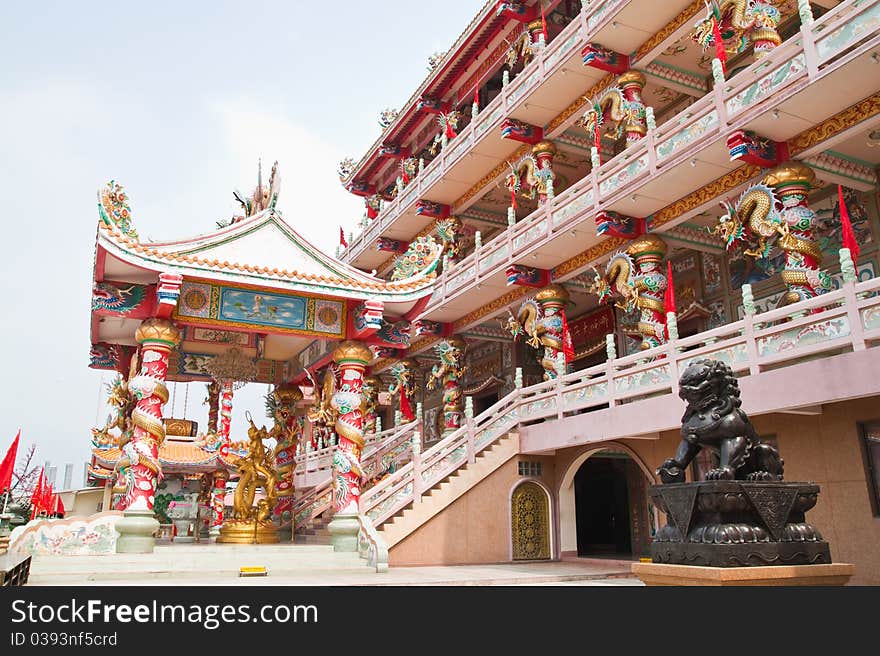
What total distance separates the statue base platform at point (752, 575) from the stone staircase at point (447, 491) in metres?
7.42

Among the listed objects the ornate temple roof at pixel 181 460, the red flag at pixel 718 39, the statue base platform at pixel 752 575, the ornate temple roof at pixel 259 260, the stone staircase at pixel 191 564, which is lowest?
the stone staircase at pixel 191 564

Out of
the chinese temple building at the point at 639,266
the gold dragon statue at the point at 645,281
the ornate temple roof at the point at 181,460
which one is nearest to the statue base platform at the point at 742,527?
the chinese temple building at the point at 639,266

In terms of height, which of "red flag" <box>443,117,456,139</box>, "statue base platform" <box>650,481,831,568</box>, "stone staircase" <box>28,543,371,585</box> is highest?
"red flag" <box>443,117,456,139</box>

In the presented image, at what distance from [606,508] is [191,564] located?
1182cm

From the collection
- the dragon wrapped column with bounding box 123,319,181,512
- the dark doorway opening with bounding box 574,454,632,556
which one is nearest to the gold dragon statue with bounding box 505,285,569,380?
the dark doorway opening with bounding box 574,454,632,556

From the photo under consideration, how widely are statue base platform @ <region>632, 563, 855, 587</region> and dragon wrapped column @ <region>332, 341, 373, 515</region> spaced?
22.6ft

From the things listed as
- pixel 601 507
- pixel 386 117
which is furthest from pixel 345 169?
pixel 601 507

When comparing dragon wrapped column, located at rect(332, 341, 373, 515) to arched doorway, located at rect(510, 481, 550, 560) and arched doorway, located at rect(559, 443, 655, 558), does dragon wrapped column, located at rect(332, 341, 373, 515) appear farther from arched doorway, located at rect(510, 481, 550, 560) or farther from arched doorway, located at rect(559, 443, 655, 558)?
arched doorway, located at rect(559, 443, 655, 558)

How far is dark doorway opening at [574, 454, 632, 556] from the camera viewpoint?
1725cm

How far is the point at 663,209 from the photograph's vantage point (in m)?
13.2

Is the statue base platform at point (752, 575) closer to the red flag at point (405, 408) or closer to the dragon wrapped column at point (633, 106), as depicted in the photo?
the dragon wrapped column at point (633, 106)

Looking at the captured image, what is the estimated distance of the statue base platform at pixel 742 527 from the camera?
177 inches

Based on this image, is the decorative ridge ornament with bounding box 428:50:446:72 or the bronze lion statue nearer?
the bronze lion statue
